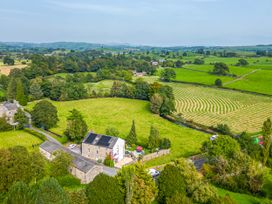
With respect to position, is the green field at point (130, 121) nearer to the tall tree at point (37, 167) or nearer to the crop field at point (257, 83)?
the tall tree at point (37, 167)

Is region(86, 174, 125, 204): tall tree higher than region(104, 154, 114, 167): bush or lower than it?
higher

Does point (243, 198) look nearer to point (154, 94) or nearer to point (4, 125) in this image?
point (154, 94)

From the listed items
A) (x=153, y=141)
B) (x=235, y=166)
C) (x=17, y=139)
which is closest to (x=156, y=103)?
(x=153, y=141)

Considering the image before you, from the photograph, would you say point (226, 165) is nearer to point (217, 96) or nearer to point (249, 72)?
point (217, 96)

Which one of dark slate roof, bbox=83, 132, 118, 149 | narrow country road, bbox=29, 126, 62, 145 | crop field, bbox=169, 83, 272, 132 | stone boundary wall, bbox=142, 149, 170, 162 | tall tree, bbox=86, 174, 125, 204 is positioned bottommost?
narrow country road, bbox=29, 126, 62, 145

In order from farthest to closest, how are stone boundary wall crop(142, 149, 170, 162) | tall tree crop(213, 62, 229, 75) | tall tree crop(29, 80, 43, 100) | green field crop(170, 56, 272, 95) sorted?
tall tree crop(213, 62, 229, 75)
green field crop(170, 56, 272, 95)
tall tree crop(29, 80, 43, 100)
stone boundary wall crop(142, 149, 170, 162)

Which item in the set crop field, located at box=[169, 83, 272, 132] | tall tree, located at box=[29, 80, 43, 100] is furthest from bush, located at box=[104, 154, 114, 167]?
tall tree, located at box=[29, 80, 43, 100]

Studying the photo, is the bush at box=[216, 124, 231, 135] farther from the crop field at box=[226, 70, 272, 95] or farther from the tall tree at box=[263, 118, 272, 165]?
the crop field at box=[226, 70, 272, 95]
